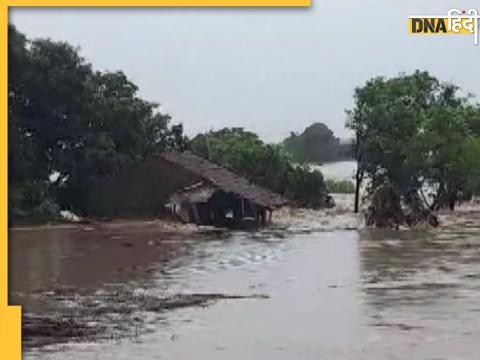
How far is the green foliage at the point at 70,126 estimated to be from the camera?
37.8m

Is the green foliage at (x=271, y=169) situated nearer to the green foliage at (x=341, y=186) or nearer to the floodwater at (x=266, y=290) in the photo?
the green foliage at (x=341, y=186)

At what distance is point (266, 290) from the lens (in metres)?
16.0

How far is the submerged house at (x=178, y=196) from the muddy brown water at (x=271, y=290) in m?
9.21

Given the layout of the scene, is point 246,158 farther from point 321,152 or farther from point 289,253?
point 289,253

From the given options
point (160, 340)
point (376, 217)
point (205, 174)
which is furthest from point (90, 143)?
point (160, 340)

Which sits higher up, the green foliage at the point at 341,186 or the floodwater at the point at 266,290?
the green foliage at the point at 341,186

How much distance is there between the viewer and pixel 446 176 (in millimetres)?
49906

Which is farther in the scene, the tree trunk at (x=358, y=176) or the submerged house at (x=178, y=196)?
the tree trunk at (x=358, y=176)

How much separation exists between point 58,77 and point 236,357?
3028cm

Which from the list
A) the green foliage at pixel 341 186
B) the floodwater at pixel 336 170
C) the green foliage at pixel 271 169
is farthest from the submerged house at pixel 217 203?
the green foliage at pixel 341 186

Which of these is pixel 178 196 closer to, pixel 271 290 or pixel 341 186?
pixel 271 290

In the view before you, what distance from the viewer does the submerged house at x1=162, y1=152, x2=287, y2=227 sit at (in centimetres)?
4119

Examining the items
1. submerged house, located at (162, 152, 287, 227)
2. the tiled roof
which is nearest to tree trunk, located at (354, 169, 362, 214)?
the tiled roof

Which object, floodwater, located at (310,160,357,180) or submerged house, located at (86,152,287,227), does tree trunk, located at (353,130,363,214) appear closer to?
floodwater, located at (310,160,357,180)
